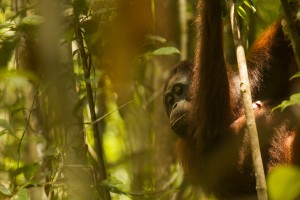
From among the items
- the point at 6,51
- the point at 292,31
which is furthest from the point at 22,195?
the point at 292,31

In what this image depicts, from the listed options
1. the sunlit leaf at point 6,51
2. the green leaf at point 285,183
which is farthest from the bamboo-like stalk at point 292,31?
the sunlit leaf at point 6,51

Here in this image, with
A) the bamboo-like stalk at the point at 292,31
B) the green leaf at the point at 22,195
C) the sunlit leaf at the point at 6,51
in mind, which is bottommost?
the green leaf at the point at 22,195

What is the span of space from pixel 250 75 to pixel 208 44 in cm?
69

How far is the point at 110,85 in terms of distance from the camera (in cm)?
335

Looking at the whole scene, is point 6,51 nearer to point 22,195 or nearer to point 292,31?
point 22,195

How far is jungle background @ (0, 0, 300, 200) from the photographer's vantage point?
7.13 feet

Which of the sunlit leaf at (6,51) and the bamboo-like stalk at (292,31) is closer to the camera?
the bamboo-like stalk at (292,31)

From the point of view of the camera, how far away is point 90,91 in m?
2.66

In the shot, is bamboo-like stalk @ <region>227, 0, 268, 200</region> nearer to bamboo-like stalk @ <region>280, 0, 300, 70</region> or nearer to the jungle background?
the jungle background

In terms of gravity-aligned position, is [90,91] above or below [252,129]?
above

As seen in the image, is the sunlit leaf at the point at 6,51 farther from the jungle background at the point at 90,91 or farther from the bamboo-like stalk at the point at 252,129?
the bamboo-like stalk at the point at 252,129

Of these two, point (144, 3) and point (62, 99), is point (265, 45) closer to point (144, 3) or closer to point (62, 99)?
point (144, 3)

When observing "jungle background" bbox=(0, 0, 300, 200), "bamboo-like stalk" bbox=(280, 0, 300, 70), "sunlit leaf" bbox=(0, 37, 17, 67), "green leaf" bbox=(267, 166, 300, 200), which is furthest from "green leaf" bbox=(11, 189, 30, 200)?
"green leaf" bbox=(267, 166, 300, 200)

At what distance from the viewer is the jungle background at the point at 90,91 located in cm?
217
